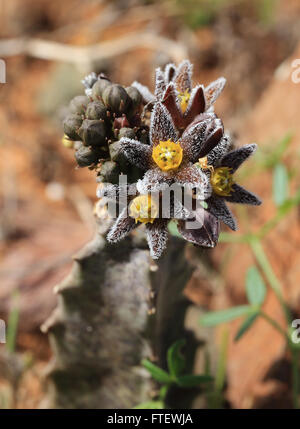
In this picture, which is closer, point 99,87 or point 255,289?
point 99,87

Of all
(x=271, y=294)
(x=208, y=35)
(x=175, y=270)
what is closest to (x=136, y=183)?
(x=175, y=270)

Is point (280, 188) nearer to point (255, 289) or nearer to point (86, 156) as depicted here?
point (255, 289)

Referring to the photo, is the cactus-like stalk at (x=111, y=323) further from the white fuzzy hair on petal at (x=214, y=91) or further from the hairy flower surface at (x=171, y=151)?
the white fuzzy hair on petal at (x=214, y=91)

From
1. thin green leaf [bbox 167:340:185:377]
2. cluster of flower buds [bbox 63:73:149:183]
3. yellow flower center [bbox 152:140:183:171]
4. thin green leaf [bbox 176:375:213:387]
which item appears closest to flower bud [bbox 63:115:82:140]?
cluster of flower buds [bbox 63:73:149:183]

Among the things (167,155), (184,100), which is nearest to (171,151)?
(167,155)

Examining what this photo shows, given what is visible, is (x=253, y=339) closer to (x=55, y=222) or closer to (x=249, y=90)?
(x=55, y=222)

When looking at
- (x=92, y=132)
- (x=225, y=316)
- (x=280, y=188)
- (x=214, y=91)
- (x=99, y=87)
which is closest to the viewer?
(x=92, y=132)

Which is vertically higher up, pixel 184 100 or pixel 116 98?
pixel 184 100
